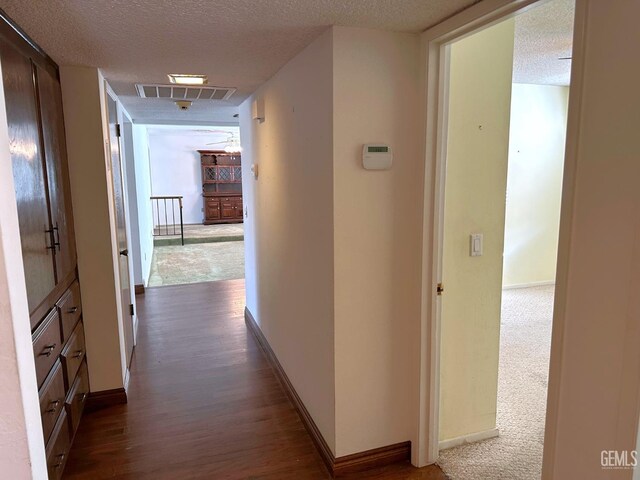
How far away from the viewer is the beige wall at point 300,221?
81.5 inches

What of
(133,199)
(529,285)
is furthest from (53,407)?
(529,285)

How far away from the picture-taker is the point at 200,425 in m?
2.60

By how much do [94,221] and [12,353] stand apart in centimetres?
191

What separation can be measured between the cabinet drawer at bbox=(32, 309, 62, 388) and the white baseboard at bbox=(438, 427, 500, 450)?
1.97 m

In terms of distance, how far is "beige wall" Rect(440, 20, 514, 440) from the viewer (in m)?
2.14

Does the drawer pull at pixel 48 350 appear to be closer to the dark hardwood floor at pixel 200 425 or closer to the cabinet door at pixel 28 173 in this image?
the cabinet door at pixel 28 173

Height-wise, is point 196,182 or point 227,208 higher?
point 196,182

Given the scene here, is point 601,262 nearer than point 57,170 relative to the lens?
Yes

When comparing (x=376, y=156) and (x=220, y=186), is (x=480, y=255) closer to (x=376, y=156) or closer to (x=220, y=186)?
(x=376, y=156)

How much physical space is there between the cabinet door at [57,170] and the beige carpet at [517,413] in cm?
229

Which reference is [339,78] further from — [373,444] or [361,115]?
[373,444]

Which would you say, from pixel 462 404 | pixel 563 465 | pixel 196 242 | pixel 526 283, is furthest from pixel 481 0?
pixel 196 242

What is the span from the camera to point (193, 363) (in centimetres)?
345

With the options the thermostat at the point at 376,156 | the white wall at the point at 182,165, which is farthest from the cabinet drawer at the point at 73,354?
the white wall at the point at 182,165
